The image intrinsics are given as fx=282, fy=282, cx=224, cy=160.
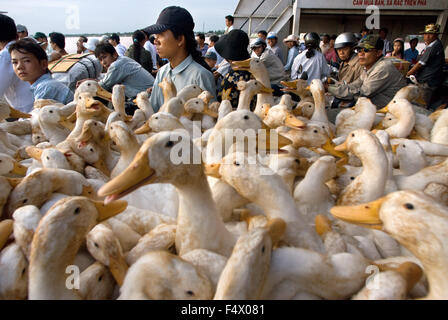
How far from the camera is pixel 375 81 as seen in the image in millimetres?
3236

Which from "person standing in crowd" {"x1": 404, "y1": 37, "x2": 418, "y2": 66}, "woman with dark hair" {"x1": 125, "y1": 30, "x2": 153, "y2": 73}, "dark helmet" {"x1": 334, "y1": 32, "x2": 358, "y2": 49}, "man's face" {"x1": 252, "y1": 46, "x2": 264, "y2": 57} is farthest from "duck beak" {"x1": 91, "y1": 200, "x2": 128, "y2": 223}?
"person standing in crowd" {"x1": 404, "y1": 37, "x2": 418, "y2": 66}

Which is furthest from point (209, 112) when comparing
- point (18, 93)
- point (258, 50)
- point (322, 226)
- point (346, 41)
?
point (258, 50)

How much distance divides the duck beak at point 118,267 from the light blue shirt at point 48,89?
262 centimetres

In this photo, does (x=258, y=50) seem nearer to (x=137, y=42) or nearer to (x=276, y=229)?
(x=137, y=42)

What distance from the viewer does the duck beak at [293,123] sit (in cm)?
187

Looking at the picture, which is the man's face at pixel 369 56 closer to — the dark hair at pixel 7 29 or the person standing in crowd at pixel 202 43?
the dark hair at pixel 7 29

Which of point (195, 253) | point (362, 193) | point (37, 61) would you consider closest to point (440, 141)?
point (362, 193)

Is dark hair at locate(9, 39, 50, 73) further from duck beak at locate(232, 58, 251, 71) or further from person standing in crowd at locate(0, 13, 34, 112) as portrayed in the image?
duck beak at locate(232, 58, 251, 71)

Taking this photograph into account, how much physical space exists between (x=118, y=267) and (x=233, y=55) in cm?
332

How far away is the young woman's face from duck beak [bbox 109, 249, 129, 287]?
2.65m

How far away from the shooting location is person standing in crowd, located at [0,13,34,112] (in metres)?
3.07

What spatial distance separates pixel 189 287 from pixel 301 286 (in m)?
0.37

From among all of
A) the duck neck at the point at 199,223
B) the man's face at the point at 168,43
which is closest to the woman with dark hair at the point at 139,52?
the man's face at the point at 168,43

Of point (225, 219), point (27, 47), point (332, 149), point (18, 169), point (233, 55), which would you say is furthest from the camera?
point (233, 55)
